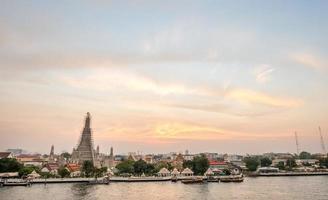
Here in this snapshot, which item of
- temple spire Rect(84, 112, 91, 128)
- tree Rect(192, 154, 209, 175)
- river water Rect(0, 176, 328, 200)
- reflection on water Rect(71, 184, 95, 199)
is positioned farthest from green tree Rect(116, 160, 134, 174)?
river water Rect(0, 176, 328, 200)

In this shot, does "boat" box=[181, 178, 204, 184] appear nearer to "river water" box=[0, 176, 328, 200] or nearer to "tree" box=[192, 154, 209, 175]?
"river water" box=[0, 176, 328, 200]

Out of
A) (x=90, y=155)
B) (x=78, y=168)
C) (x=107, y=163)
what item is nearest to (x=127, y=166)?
(x=78, y=168)

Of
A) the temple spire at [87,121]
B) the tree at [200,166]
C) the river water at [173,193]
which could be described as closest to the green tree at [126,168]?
the tree at [200,166]

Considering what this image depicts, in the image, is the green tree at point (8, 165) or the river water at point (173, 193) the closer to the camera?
the river water at point (173, 193)

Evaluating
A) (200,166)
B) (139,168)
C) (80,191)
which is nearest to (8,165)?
(139,168)

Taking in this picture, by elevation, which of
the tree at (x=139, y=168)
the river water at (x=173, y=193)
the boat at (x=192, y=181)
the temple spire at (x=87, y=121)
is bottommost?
the river water at (x=173, y=193)

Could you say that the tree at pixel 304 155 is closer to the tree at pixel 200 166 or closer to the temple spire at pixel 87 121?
the tree at pixel 200 166

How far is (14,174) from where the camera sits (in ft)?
219

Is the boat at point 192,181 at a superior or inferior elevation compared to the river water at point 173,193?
superior

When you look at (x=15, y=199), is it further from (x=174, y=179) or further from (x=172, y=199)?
(x=174, y=179)

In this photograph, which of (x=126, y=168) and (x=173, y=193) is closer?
(x=173, y=193)

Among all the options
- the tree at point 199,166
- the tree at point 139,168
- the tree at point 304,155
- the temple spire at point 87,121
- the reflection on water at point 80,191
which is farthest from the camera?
the tree at point 304,155

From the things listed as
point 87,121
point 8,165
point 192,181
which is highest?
point 87,121

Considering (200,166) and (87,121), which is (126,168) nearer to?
(200,166)
